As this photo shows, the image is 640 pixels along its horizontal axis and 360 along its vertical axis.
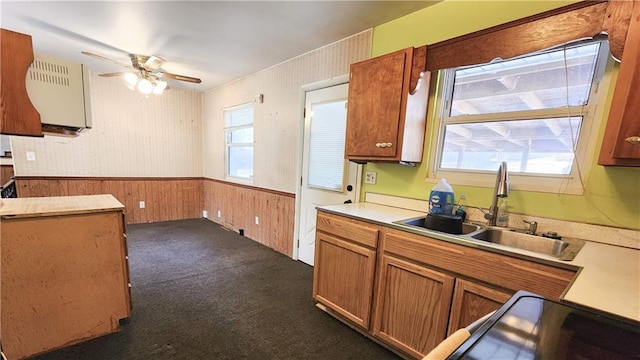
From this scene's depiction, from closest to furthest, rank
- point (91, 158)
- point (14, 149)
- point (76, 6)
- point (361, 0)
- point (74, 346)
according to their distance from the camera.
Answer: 1. point (74, 346)
2. point (361, 0)
3. point (76, 6)
4. point (14, 149)
5. point (91, 158)

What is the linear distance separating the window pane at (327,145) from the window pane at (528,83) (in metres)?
1.08

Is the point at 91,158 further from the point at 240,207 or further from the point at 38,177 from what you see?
the point at 240,207

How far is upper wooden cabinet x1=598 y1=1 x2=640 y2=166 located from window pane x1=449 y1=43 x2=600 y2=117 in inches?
13.7

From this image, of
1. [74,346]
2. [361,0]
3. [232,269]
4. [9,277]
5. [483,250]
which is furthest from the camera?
[232,269]

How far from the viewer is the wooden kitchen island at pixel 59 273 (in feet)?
4.66

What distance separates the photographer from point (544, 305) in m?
0.74

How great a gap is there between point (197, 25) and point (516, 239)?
3.03 m

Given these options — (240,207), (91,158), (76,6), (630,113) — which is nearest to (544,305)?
(630,113)

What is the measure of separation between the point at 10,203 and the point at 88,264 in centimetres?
63

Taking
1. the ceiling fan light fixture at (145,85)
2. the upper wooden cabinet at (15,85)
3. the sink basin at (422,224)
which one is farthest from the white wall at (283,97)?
the upper wooden cabinet at (15,85)

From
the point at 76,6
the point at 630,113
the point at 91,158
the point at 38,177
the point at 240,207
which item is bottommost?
the point at 240,207

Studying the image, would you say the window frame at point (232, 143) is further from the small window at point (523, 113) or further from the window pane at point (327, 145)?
the small window at point (523, 113)

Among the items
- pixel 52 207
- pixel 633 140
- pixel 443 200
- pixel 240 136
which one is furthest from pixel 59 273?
pixel 633 140

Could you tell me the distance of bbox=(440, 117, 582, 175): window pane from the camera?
1.50 m
